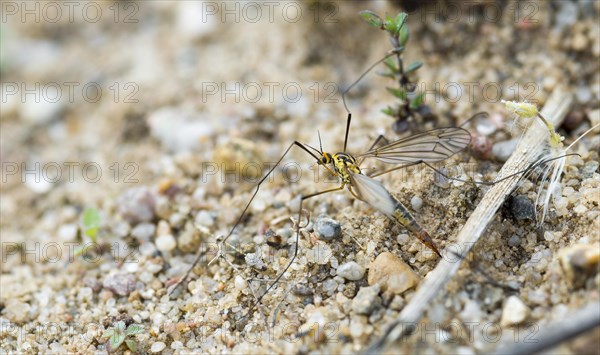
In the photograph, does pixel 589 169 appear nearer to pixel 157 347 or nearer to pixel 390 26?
pixel 390 26

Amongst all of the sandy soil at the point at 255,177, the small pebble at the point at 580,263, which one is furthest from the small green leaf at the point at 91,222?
the small pebble at the point at 580,263

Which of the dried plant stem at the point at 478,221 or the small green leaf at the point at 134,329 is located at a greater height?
the dried plant stem at the point at 478,221

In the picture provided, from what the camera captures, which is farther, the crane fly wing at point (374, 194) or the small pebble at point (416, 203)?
the small pebble at point (416, 203)

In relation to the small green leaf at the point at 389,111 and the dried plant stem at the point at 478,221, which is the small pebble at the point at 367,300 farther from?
the small green leaf at the point at 389,111

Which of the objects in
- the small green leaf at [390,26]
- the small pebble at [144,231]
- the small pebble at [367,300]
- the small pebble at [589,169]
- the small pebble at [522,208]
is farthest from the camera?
the small pebble at [144,231]

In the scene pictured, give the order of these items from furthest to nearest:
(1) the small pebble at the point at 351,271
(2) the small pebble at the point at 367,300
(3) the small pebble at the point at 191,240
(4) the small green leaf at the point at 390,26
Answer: (3) the small pebble at the point at 191,240 < (4) the small green leaf at the point at 390,26 < (1) the small pebble at the point at 351,271 < (2) the small pebble at the point at 367,300

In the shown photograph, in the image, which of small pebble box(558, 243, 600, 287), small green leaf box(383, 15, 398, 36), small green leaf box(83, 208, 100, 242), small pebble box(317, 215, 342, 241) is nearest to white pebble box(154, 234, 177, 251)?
small green leaf box(83, 208, 100, 242)

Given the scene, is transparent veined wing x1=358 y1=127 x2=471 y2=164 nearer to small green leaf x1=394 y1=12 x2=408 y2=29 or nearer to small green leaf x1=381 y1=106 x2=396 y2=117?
small green leaf x1=381 y1=106 x2=396 y2=117

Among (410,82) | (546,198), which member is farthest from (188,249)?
(546,198)
